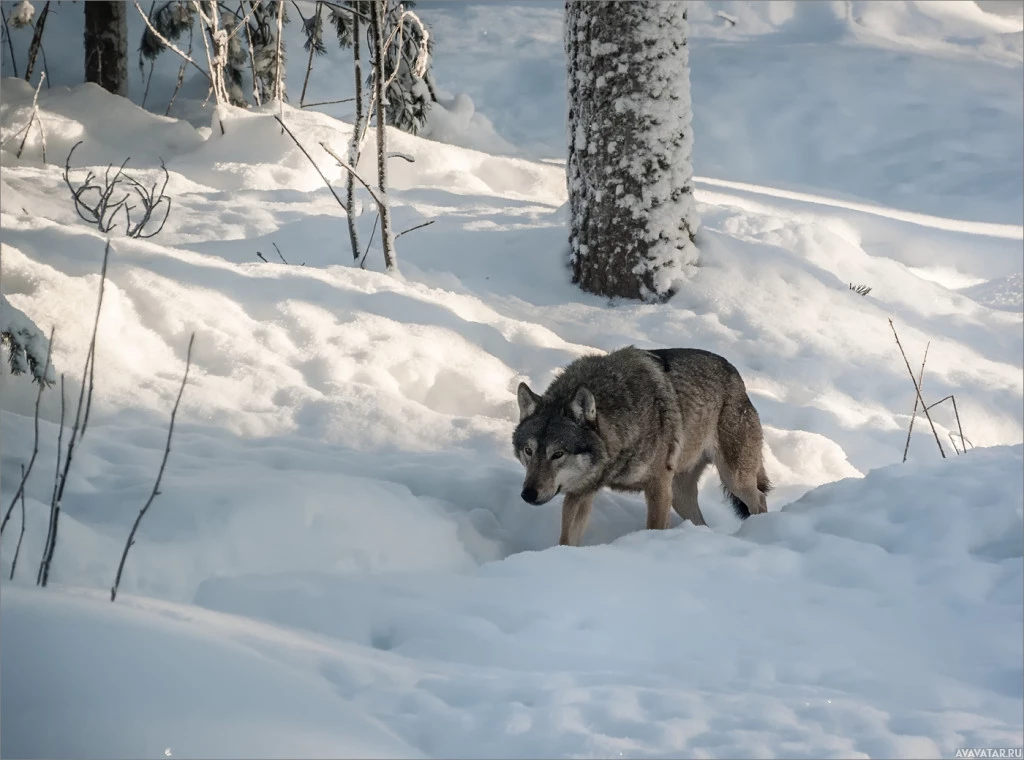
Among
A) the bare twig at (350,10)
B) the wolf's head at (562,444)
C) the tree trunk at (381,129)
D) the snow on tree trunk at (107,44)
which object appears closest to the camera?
the wolf's head at (562,444)

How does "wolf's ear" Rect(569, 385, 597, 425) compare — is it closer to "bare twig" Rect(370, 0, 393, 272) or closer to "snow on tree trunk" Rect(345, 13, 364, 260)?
"bare twig" Rect(370, 0, 393, 272)

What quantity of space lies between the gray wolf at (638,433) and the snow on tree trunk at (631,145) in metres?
2.65

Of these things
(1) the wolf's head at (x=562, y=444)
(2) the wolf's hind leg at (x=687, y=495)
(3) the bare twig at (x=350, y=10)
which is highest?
(3) the bare twig at (x=350, y=10)

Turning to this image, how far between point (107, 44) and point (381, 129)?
771 cm

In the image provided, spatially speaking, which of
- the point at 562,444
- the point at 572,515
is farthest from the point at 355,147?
the point at 572,515

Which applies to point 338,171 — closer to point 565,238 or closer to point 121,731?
point 565,238

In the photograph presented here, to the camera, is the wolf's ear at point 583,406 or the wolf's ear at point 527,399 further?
the wolf's ear at point 527,399

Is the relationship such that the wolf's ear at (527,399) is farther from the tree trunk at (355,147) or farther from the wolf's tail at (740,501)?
the tree trunk at (355,147)

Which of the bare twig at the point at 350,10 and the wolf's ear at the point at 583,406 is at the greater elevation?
the bare twig at the point at 350,10

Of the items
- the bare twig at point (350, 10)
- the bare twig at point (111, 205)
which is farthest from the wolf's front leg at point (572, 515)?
the bare twig at point (350, 10)

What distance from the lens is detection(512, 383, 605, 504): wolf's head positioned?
4.80m

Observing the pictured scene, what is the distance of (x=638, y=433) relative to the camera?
5.08m

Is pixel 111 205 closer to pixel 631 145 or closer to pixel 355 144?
pixel 355 144

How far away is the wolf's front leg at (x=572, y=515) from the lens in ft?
16.4
